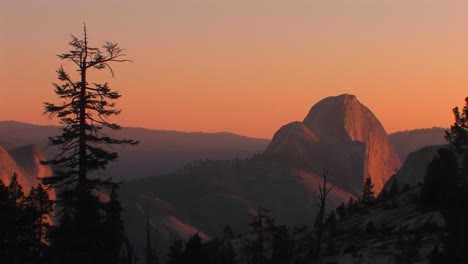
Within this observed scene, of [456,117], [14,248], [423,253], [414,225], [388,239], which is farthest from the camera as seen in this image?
[456,117]

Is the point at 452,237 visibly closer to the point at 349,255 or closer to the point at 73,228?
the point at 349,255

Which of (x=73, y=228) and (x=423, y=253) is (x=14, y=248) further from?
(x=423, y=253)

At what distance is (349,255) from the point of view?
193 ft

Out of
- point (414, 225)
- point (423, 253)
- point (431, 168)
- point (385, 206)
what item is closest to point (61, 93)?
point (423, 253)

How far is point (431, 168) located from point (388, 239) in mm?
21623

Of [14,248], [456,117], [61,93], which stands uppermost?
[456,117]

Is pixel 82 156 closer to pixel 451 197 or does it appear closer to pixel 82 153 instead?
pixel 82 153

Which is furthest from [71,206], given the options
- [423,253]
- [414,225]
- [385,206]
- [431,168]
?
[385,206]

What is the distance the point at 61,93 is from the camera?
1400 inches

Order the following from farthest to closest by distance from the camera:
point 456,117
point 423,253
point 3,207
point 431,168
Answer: point 456,117
point 431,168
point 423,253
point 3,207

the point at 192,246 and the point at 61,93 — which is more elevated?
the point at 61,93

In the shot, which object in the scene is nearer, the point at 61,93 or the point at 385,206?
the point at 61,93

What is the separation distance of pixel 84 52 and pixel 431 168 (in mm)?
59602

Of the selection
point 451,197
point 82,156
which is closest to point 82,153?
point 82,156
